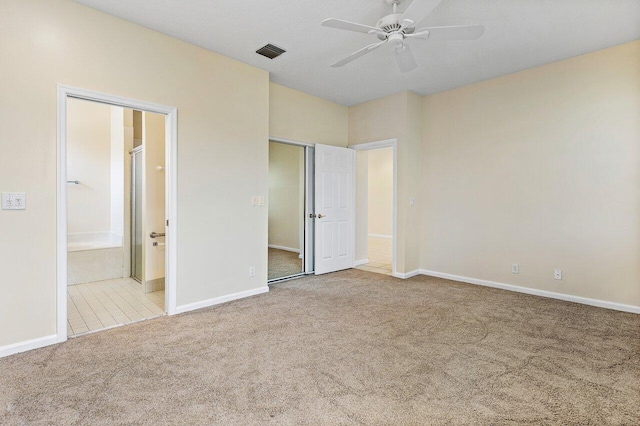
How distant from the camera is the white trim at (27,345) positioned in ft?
7.72

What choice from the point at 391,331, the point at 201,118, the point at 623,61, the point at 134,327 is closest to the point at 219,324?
the point at 134,327

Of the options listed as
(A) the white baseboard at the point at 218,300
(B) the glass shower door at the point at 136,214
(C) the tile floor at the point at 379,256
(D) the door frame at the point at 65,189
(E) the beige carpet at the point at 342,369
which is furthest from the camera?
(C) the tile floor at the point at 379,256

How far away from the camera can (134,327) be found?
2920mm

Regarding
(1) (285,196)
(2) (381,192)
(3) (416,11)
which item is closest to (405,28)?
Answer: (3) (416,11)

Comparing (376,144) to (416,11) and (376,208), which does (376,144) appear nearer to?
(416,11)

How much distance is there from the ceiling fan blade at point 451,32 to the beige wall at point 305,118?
7.75 ft

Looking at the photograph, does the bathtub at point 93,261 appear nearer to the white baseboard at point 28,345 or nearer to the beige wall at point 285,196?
the white baseboard at point 28,345

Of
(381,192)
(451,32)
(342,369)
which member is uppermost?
(451,32)

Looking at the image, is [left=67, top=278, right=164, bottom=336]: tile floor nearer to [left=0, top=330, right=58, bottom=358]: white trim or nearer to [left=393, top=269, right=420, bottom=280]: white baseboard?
[left=0, top=330, right=58, bottom=358]: white trim

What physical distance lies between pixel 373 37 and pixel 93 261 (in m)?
4.63

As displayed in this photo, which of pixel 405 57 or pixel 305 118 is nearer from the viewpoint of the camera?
pixel 405 57

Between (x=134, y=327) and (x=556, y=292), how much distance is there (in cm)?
462

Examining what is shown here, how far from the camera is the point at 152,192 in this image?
13.3 ft

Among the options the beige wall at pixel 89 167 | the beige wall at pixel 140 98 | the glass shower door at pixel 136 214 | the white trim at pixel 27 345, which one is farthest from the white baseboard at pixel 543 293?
the beige wall at pixel 89 167
